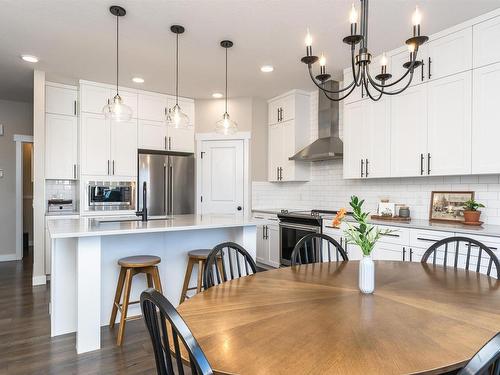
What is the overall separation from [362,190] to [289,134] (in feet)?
4.70

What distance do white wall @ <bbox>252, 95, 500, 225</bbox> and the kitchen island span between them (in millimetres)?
1861

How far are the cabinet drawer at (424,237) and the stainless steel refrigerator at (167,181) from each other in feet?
11.4

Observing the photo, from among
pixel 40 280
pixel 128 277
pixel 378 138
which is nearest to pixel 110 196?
pixel 40 280

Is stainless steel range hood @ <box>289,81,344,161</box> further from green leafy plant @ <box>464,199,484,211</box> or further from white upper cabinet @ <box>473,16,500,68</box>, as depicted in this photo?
white upper cabinet @ <box>473,16,500,68</box>

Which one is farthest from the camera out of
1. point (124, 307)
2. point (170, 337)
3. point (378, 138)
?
point (378, 138)

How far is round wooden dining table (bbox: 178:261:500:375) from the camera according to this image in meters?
0.89

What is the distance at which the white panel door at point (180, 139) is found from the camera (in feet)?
17.6

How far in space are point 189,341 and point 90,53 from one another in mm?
3754

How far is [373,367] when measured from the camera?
866 mm

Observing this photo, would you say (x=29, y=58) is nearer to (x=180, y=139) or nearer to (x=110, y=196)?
(x=110, y=196)

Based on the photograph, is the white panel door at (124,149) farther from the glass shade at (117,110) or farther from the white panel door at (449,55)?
the white panel door at (449,55)

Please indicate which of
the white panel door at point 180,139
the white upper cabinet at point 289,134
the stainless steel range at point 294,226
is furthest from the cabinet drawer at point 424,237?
the white panel door at point 180,139

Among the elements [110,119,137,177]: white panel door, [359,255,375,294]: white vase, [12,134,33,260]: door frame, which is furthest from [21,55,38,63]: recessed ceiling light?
[359,255,375,294]: white vase

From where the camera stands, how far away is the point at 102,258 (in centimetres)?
283
